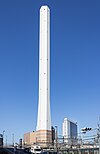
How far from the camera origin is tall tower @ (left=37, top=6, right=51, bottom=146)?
14875cm

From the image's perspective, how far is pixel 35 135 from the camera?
520 ft

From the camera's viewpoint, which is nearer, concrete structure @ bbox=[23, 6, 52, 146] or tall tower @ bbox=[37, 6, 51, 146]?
concrete structure @ bbox=[23, 6, 52, 146]

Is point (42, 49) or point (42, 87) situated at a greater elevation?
point (42, 49)

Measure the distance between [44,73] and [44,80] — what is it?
12.0 feet

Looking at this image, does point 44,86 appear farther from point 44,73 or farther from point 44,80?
point 44,73

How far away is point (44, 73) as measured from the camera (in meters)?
154

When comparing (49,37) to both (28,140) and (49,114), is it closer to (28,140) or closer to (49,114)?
(49,114)

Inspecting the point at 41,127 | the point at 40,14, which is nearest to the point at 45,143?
the point at 41,127

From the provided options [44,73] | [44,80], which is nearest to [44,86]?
[44,80]

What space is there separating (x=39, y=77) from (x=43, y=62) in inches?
303

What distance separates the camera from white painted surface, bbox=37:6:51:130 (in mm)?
148750

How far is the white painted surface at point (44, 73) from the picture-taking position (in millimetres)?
148750

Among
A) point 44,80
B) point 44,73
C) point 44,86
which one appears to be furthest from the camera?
point 44,73

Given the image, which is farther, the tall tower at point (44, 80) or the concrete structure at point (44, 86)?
the tall tower at point (44, 80)
